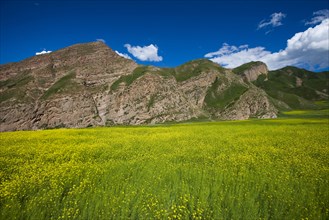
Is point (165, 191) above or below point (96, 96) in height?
below

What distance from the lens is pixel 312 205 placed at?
33.4 ft

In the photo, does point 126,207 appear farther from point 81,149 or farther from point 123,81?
point 123,81

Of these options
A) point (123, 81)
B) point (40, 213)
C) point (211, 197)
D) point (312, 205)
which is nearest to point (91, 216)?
point (40, 213)

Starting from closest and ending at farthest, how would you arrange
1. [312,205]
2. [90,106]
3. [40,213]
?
1. [40,213]
2. [312,205]
3. [90,106]

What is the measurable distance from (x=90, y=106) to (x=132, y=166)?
14317cm

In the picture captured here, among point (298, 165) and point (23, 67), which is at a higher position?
point (23, 67)

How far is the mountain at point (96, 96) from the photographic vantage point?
458 ft

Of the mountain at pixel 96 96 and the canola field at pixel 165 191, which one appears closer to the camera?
the canola field at pixel 165 191

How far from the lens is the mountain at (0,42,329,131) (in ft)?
458

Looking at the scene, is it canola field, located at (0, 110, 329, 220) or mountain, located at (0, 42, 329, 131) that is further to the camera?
mountain, located at (0, 42, 329, 131)

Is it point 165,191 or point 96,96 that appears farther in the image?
point 96,96

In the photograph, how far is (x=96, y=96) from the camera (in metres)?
157

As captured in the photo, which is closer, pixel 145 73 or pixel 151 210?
pixel 151 210

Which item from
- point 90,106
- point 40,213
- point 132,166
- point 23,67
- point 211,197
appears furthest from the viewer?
point 23,67
